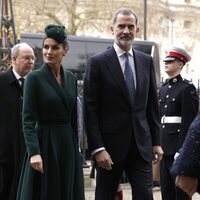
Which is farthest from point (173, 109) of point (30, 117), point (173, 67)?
point (30, 117)

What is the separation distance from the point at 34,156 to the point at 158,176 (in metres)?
2.59

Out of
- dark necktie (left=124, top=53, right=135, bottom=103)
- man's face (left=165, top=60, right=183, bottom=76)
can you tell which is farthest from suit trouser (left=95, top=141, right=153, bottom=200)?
man's face (left=165, top=60, right=183, bottom=76)

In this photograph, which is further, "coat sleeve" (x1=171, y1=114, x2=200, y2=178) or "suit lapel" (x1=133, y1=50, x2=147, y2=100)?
"suit lapel" (x1=133, y1=50, x2=147, y2=100)

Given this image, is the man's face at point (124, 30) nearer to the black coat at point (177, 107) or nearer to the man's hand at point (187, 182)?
the black coat at point (177, 107)

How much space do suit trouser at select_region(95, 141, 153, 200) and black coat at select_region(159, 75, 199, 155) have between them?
1.07m

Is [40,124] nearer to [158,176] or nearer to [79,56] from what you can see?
[158,176]

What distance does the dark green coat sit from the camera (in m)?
4.34

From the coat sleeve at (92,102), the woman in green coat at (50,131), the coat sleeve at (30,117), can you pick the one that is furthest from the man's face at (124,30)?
the coat sleeve at (30,117)

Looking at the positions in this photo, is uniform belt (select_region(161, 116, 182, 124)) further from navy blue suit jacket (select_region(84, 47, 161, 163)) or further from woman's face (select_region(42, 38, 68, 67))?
woman's face (select_region(42, 38, 68, 67))

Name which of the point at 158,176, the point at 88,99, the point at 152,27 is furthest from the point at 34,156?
the point at 152,27

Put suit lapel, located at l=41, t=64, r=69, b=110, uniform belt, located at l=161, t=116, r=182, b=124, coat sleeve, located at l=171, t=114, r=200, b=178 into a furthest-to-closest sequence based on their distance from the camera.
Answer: uniform belt, located at l=161, t=116, r=182, b=124, suit lapel, located at l=41, t=64, r=69, b=110, coat sleeve, located at l=171, t=114, r=200, b=178

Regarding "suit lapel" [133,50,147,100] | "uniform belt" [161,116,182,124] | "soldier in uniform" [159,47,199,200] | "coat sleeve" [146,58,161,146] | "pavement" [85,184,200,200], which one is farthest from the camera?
"pavement" [85,184,200,200]

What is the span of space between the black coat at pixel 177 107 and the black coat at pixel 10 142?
156 cm

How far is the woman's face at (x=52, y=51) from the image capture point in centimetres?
446
